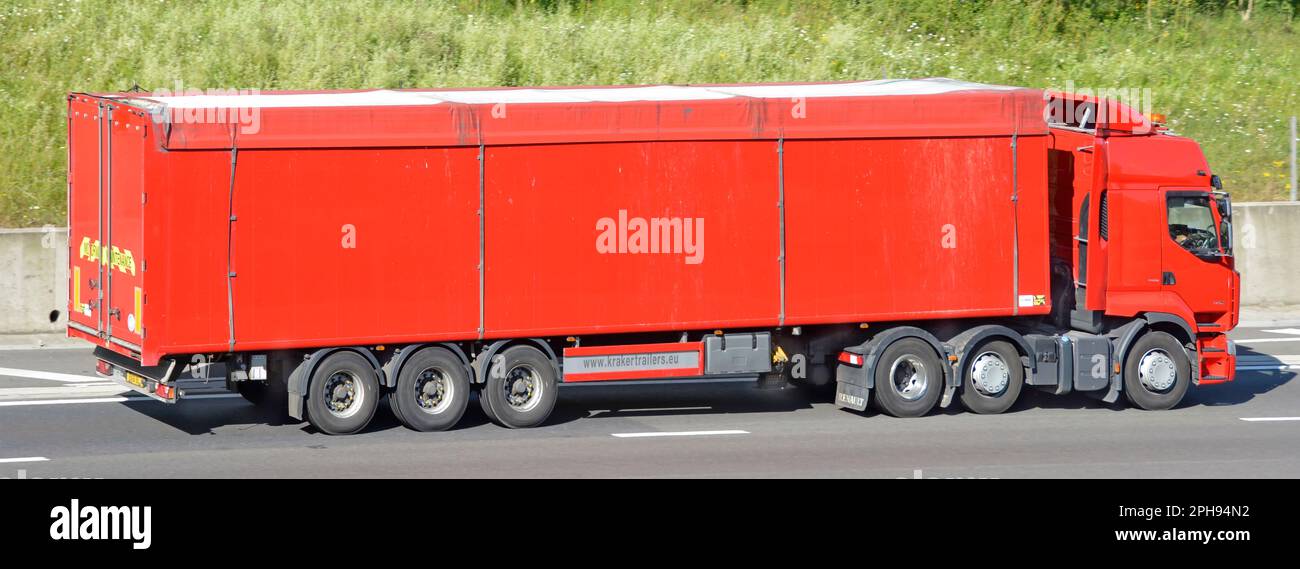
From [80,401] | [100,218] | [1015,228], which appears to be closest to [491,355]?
[100,218]

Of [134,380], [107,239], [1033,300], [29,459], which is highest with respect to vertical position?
[107,239]

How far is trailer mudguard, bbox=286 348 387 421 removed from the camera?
43.9ft

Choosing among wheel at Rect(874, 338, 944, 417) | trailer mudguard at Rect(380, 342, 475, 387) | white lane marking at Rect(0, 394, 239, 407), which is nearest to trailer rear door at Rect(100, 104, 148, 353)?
white lane marking at Rect(0, 394, 239, 407)

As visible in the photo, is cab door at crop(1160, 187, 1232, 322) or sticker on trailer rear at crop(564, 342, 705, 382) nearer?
sticker on trailer rear at crop(564, 342, 705, 382)

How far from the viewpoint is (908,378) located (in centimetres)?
1515

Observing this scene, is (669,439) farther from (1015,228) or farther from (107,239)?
(107,239)

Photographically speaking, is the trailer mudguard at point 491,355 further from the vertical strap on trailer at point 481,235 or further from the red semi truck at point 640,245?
the vertical strap on trailer at point 481,235

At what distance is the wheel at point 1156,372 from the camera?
15.6 meters

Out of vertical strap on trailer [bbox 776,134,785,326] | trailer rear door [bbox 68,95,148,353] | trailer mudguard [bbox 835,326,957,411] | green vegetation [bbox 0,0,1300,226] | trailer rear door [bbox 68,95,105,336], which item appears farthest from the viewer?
green vegetation [bbox 0,0,1300,226]

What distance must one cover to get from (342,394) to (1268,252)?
1526cm

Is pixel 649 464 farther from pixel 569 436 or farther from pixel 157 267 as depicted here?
pixel 157 267

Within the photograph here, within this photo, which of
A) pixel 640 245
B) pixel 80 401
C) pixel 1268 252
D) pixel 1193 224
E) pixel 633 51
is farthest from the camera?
pixel 633 51

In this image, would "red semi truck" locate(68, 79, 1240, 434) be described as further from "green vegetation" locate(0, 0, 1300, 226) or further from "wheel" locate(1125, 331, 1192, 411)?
"green vegetation" locate(0, 0, 1300, 226)

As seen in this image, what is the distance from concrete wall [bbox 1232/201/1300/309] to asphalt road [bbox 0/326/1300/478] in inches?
257
